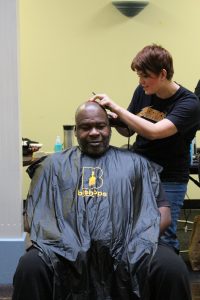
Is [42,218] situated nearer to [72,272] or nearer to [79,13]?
[72,272]

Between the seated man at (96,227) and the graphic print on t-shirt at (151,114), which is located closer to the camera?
the seated man at (96,227)

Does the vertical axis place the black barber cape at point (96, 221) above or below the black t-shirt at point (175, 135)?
below

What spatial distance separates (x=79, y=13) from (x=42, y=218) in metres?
2.83

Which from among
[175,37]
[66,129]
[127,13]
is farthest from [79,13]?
[66,129]

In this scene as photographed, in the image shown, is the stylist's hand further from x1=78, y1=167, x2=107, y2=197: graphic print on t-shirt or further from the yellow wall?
the yellow wall

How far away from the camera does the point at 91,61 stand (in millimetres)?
4426

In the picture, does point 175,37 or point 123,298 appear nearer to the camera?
point 123,298

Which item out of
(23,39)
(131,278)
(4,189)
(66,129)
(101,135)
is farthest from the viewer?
(23,39)

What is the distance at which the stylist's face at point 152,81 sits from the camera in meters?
2.15

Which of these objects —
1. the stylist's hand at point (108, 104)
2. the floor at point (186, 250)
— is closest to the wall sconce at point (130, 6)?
the floor at point (186, 250)

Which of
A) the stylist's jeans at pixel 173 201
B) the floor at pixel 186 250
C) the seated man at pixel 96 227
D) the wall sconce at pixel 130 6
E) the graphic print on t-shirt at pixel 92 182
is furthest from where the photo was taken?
the wall sconce at pixel 130 6

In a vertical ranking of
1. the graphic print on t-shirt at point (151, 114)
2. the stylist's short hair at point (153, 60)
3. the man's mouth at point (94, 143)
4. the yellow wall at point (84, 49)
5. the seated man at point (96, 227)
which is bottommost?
the seated man at point (96, 227)

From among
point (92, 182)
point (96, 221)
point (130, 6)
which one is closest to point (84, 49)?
point (130, 6)

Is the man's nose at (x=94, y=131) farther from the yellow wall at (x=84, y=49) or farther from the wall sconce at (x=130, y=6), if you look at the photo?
the wall sconce at (x=130, y=6)
